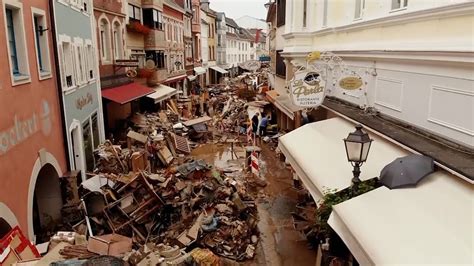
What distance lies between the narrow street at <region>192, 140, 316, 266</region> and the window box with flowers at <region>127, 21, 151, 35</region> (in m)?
10.1

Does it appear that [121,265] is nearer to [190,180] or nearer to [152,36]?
[190,180]

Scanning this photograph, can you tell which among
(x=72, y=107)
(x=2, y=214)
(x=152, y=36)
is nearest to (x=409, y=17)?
(x=2, y=214)

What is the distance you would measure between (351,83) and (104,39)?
15.6 metres

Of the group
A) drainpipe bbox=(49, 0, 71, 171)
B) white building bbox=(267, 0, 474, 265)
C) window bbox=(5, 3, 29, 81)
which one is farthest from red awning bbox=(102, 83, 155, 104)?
white building bbox=(267, 0, 474, 265)

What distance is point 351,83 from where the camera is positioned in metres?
9.60

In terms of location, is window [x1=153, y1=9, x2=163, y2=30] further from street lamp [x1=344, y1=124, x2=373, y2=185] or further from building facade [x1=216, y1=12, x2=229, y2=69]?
building facade [x1=216, y1=12, x2=229, y2=69]

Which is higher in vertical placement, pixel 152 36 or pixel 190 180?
pixel 152 36

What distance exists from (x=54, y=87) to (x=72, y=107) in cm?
187

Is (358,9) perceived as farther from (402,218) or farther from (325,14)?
(402,218)

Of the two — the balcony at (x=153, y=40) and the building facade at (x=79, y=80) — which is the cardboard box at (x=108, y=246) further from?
the balcony at (x=153, y=40)

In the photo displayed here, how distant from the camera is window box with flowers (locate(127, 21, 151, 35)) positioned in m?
24.8

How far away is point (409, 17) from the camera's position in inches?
284

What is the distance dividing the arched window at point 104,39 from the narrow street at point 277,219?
7.65 meters

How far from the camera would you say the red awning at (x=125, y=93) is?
18.7m
